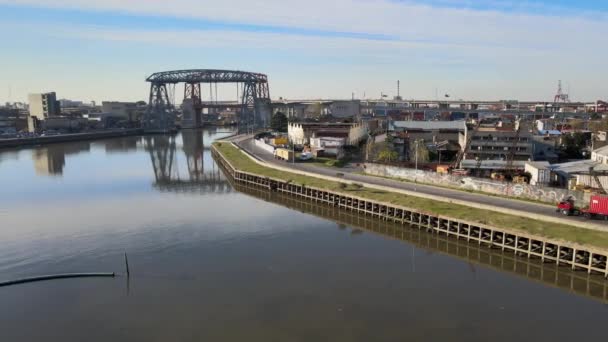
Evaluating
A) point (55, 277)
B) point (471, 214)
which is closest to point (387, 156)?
point (471, 214)

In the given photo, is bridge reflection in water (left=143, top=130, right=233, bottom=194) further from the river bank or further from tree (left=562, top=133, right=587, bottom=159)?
tree (left=562, top=133, right=587, bottom=159)

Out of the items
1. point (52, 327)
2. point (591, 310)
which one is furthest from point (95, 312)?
point (591, 310)

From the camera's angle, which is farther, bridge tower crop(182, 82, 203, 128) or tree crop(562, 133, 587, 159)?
bridge tower crop(182, 82, 203, 128)

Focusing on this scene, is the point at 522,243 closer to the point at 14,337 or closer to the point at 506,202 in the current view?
the point at 506,202

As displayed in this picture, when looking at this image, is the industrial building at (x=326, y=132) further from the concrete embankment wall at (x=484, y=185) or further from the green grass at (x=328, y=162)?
the concrete embankment wall at (x=484, y=185)

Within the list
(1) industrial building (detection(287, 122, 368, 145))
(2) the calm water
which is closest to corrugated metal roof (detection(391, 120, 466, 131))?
(1) industrial building (detection(287, 122, 368, 145))

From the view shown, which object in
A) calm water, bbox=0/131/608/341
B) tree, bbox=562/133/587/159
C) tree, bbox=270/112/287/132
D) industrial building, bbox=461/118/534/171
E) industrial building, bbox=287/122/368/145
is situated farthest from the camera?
tree, bbox=270/112/287/132

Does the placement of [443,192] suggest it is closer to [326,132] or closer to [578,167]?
[578,167]
